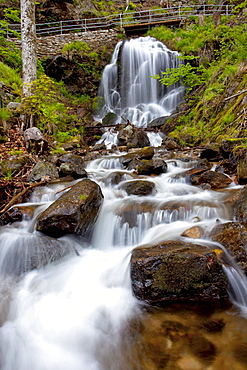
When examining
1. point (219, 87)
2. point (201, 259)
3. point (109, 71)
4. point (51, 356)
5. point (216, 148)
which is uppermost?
point (109, 71)

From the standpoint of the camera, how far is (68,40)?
1647 cm

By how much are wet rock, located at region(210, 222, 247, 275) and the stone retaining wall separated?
1630cm

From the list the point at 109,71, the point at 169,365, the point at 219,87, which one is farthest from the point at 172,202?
the point at 109,71

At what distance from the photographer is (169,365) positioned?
1774mm

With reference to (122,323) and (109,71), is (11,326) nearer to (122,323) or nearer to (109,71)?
(122,323)

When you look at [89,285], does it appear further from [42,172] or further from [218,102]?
Answer: [218,102]

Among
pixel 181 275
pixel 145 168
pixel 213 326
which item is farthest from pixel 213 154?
pixel 213 326

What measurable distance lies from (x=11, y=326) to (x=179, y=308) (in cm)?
165

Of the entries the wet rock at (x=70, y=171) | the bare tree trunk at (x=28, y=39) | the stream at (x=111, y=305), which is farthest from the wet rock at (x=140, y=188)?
the bare tree trunk at (x=28, y=39)

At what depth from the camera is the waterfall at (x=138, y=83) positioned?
13.9 meters

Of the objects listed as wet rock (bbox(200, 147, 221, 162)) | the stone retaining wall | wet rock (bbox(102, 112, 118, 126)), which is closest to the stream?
wet rock (bbox(200, 147, 221, 162))

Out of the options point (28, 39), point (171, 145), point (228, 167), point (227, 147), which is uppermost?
point (28, 39)

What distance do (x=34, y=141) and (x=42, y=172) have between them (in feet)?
6.40

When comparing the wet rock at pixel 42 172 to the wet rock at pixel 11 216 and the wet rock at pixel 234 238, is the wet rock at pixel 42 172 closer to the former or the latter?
the wet rock at pixel 11 216
